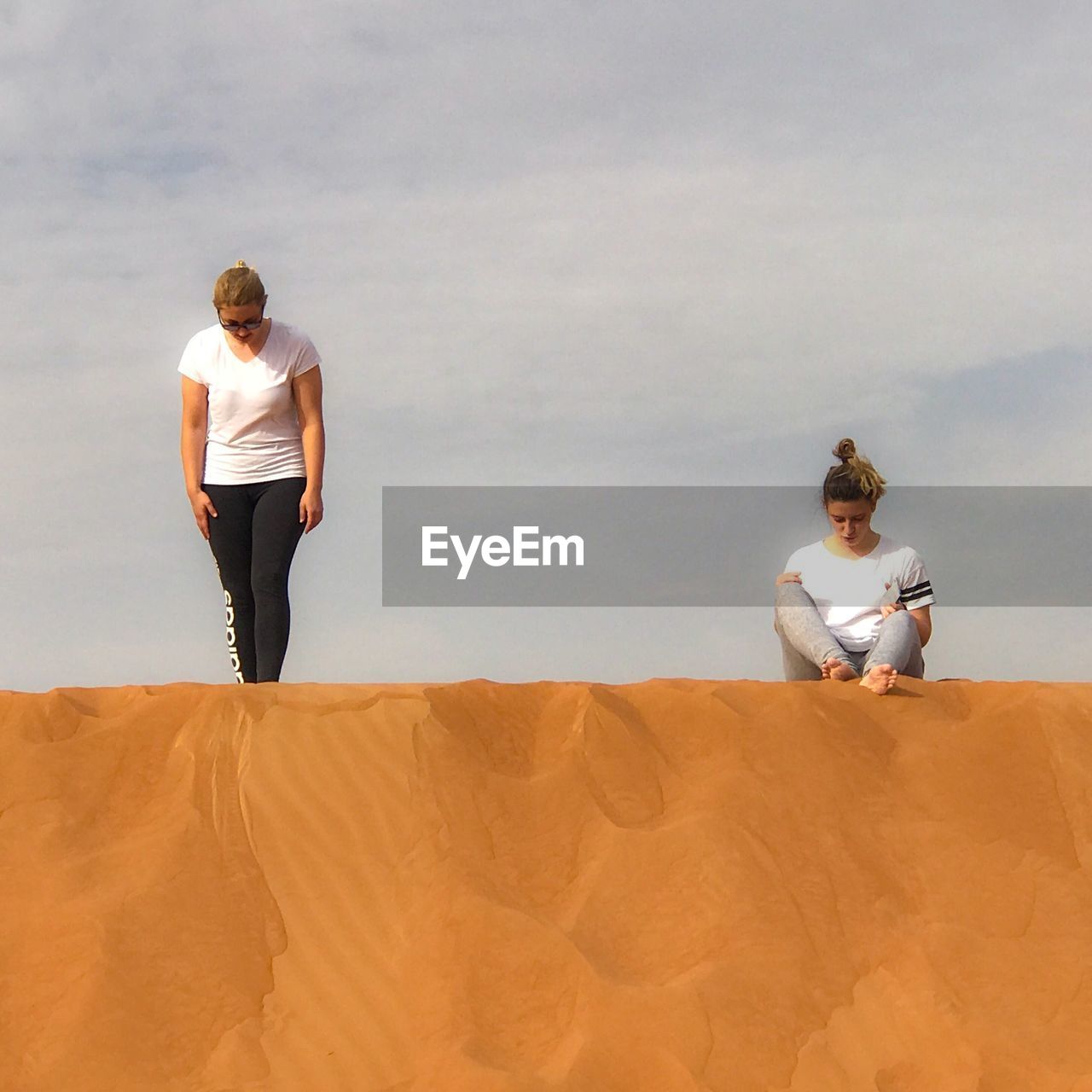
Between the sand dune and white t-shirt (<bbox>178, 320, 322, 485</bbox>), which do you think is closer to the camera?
the sand dune

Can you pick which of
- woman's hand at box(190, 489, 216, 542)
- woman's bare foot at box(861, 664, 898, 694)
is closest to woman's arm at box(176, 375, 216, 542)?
woman's hand at box(190, 489, 216, 542)

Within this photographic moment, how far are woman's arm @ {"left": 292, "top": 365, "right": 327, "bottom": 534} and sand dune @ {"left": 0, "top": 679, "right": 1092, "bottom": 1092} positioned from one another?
2.26 ft

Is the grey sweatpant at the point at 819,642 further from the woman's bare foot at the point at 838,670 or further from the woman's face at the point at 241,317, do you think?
the woman's face at the point at 241,317

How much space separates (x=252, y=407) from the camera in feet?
13.9

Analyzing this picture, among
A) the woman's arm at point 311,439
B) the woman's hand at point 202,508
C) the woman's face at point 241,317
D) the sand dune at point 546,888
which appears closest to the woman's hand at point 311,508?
the woman's arm at point 311,439

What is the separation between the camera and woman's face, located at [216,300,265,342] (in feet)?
13.5

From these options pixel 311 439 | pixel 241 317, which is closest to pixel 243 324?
pixel 241 317

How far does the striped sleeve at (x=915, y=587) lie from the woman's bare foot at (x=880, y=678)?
0.32 metres

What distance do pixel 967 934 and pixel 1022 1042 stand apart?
0.31 metres

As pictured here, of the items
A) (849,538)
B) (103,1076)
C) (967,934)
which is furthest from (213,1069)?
(849,538)

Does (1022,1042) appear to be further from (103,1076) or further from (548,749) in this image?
(103,1076)

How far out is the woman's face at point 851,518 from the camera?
13.9 ft

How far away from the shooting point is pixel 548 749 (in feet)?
12.0

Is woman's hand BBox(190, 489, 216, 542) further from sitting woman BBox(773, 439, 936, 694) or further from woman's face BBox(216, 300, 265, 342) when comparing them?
sitting woman BBox(773, 439, 936, 694)
